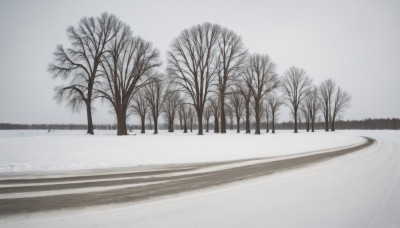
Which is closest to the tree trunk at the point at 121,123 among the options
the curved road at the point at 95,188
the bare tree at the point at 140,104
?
the bare tree at the point at 140,104

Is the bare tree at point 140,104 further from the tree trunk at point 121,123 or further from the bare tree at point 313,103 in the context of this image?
the bare tree at point 313,103

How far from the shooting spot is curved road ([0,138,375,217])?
14.1 feet

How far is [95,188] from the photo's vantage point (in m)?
5.43

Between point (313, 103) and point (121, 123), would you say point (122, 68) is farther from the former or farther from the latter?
point (313, 103)

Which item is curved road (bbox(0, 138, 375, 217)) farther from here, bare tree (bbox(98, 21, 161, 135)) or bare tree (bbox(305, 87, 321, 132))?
bare tree (bbox(305, 87, 321, 132))

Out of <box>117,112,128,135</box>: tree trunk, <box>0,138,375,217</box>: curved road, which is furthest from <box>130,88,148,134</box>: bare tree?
<box>0,138,375,217</box>: curved road

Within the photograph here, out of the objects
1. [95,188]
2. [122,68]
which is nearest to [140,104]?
[122,68]

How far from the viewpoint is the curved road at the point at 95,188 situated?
4.30 meters

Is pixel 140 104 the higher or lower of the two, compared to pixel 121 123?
higher

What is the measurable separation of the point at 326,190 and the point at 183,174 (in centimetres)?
422

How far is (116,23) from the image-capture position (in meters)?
28.8

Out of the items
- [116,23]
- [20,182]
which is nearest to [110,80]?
[116,23]

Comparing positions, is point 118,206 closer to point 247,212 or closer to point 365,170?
point 247,212

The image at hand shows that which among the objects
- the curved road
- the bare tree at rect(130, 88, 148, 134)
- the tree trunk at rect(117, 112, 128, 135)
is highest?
the bare tree at rect(130, 88, 148, 134)
